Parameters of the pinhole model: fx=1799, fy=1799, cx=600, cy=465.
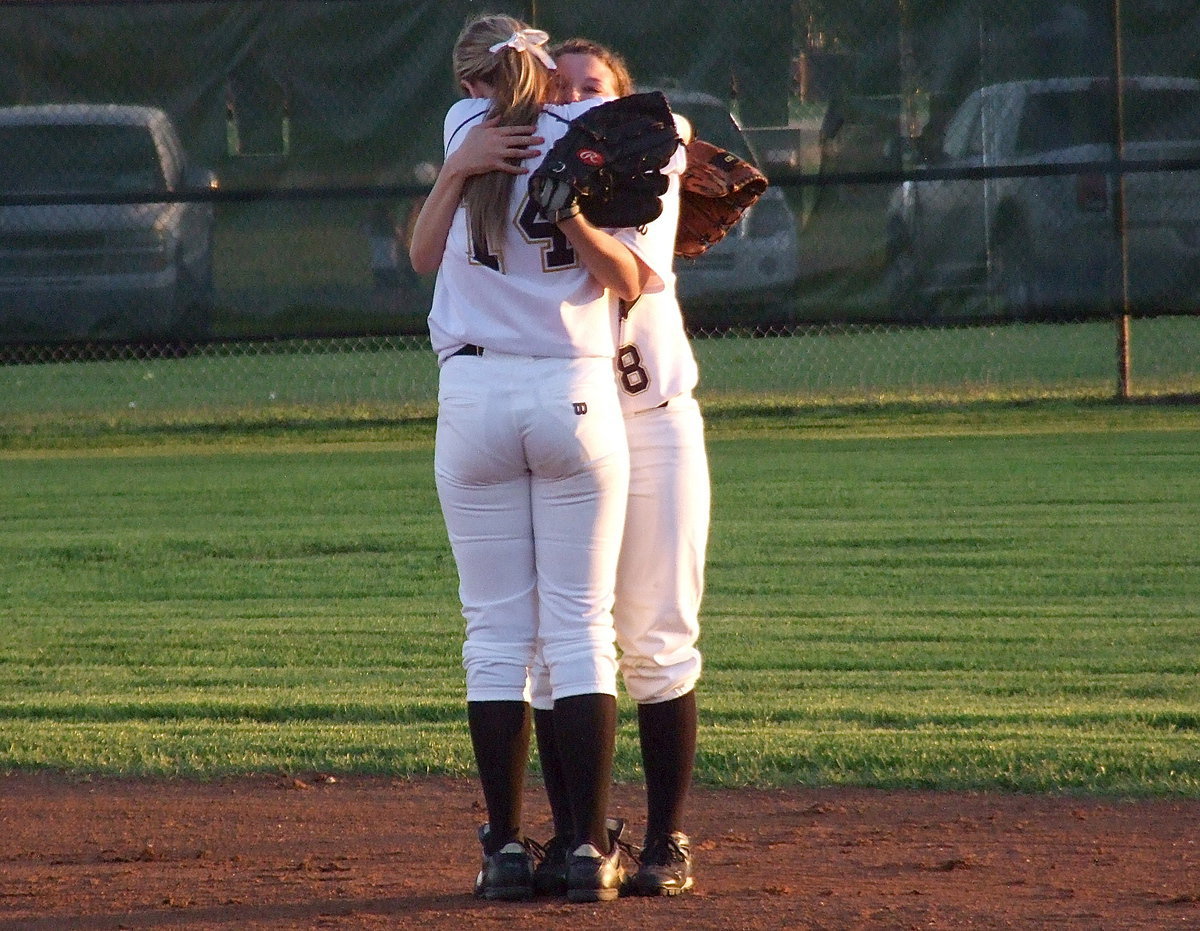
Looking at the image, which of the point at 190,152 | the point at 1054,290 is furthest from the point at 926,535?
the point at 190,152

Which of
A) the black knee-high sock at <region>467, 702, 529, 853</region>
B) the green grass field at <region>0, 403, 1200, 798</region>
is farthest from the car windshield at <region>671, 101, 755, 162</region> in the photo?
the black knee-high sock at <region>467, 702, 529, 853</region>

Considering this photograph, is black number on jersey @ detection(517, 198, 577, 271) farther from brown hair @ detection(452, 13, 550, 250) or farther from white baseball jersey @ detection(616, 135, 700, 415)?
white baseball jersey @ detection(616, 135, 700, 415)

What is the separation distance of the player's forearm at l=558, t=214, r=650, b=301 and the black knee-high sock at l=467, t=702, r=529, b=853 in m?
0.88

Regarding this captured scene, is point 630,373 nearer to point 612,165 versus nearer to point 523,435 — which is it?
point 523,435

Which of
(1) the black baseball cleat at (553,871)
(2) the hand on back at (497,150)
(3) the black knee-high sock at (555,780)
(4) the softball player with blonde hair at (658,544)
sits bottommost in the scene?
(1) the black baseball cleat at (553,871)

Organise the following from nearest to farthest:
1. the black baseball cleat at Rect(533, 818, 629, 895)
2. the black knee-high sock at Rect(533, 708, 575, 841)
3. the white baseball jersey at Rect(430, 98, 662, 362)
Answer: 1. the white baseball jersey at Rect(430, 98, 662, 362)
2. the black baseball cleat at Rect(533, 818, 629, 895)
3. the black knee-high sock at Rect(533, 708, 575, 841)

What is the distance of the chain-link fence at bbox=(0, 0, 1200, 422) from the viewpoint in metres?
11.1

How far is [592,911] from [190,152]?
854 centimetres

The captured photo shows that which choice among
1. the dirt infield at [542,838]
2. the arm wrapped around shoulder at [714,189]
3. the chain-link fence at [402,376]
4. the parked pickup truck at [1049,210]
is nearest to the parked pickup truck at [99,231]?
the chain-link fence at [402,376]

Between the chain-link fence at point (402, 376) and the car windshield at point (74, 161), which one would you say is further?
the chain-link fence at point (402, 376)

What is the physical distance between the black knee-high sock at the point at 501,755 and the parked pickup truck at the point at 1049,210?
7913 mm

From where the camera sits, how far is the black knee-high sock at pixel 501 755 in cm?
366

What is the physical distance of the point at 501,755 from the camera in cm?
367

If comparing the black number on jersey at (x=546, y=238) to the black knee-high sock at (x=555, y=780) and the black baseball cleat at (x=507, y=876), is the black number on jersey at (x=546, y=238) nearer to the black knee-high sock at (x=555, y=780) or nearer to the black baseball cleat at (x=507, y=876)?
the black knee-high sock at (x=555, y=780)
